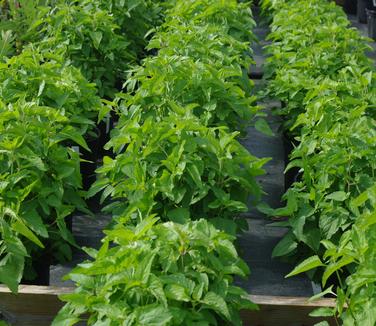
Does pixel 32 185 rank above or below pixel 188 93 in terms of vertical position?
below

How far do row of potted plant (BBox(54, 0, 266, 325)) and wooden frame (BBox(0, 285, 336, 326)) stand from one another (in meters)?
0.16

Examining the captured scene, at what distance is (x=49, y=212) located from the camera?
3.54 meters

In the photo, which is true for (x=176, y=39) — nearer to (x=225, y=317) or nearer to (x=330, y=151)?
(x=330, y=151)

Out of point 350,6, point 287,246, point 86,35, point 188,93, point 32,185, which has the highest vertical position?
point 86,35

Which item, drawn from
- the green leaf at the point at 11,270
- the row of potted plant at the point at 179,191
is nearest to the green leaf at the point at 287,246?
the row of potted plant at the point at 179,191

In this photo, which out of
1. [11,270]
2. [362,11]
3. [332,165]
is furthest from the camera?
[362,11]

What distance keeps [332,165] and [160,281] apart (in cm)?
150

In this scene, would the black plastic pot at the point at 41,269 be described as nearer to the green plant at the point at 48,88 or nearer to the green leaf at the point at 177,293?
the green plant at the point at 48,88

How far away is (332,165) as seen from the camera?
3.70 meters

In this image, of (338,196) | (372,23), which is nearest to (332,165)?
(338,196)

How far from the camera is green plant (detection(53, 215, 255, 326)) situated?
7.95 feet

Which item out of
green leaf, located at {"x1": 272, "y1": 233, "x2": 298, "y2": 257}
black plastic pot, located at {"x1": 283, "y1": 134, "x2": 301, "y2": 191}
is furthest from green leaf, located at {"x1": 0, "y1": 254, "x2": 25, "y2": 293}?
black plastic pot, located at {"x1": 283, "y1": 134, "x2": 301, "y2": 191}

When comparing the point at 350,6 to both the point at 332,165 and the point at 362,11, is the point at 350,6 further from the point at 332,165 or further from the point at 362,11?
the point at 332,165

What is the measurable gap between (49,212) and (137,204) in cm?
44
